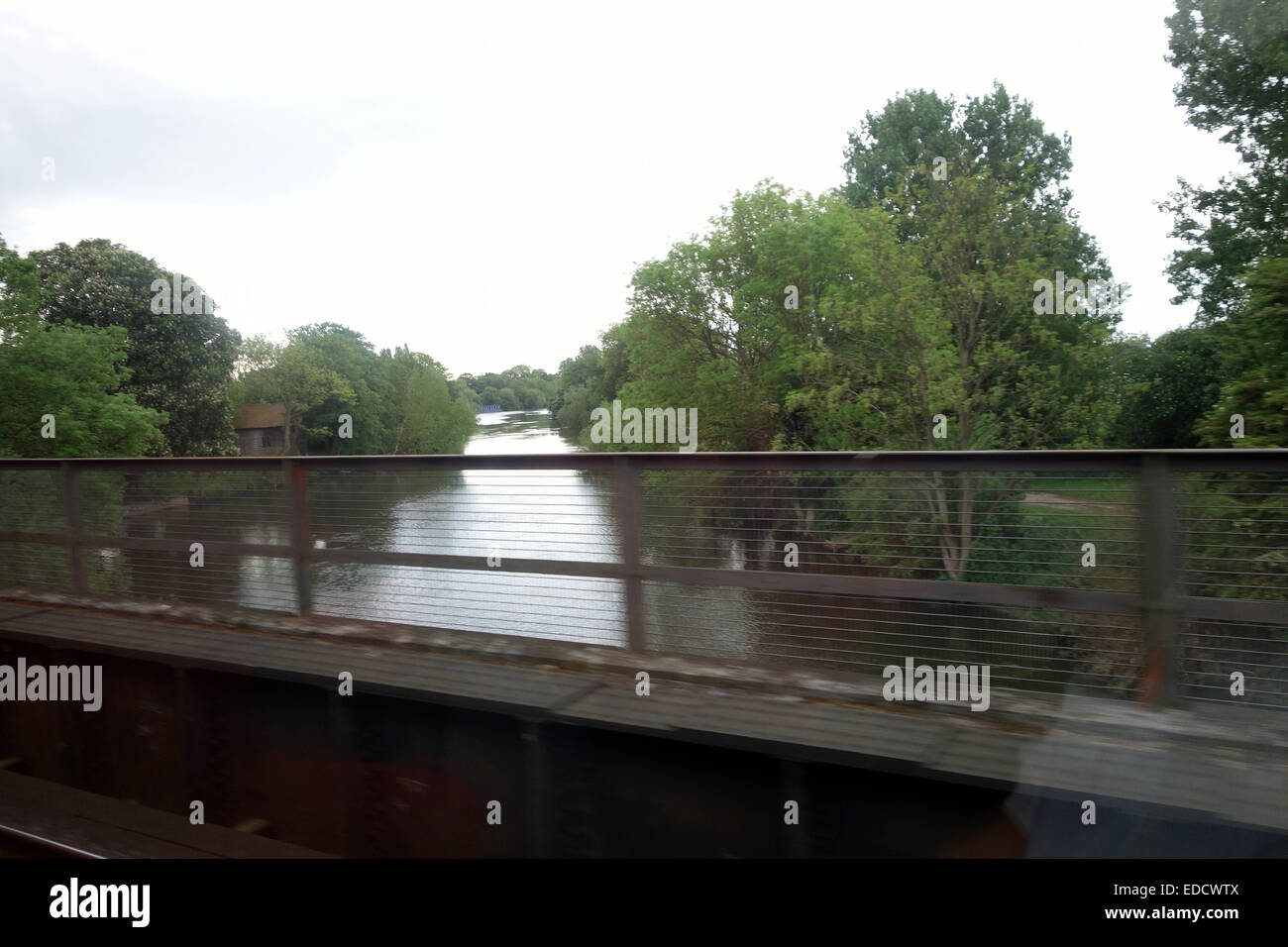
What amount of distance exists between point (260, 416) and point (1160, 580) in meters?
42.6

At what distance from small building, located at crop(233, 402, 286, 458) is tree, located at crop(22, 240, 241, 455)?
3.85 ft

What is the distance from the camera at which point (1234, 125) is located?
22.7 meters

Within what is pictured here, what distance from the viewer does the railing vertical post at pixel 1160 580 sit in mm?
3451

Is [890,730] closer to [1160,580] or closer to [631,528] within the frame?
[1160,580]

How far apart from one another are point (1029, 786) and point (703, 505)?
1.97 m

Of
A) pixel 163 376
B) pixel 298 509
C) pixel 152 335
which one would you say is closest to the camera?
pixel 298 509

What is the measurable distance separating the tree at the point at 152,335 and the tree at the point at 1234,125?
39.4 m

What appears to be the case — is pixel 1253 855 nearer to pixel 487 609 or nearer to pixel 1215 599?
pixel 1215 599

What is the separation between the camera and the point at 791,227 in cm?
3522

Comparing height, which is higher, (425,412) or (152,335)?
(152,335)

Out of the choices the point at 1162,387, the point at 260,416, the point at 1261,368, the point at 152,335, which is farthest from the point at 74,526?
the point at 152,335

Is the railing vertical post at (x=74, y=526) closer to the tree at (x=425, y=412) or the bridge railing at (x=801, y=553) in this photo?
the bridge railing at (x=801, y=553)

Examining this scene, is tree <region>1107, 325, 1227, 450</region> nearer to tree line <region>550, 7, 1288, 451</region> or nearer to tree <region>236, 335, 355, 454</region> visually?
tree line <region>550, 7, 1288, 451</region>

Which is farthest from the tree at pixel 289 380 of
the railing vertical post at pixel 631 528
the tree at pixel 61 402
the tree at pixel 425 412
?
the railing vertical post at pixel 631 528
